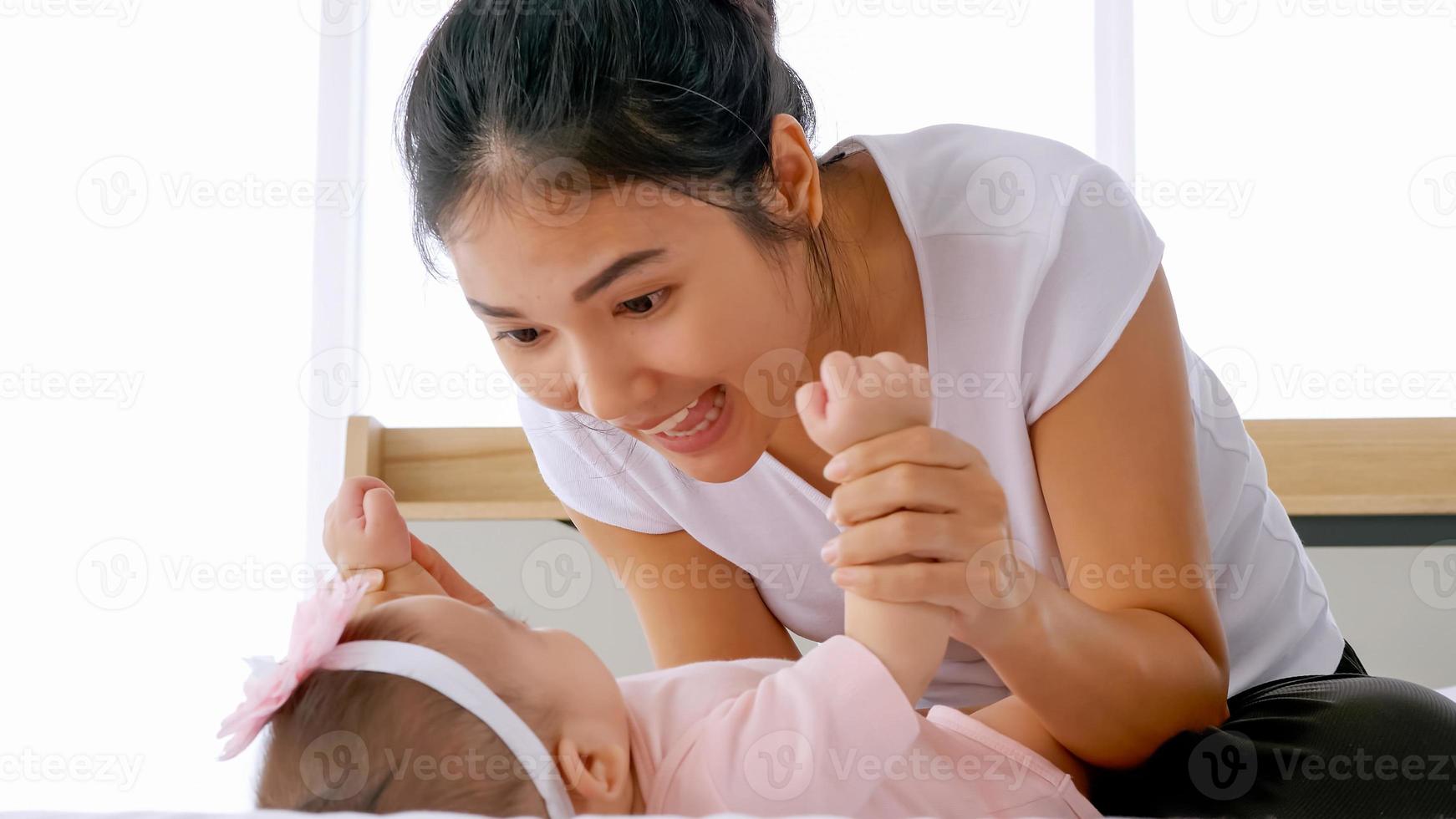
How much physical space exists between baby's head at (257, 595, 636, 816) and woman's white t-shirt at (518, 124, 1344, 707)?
39cm

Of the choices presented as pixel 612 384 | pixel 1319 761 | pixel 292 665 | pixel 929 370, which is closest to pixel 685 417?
pixel 612 384

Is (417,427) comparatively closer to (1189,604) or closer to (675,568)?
(675,568)

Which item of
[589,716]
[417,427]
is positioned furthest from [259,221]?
[589,716]

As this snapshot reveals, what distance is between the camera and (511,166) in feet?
2.61

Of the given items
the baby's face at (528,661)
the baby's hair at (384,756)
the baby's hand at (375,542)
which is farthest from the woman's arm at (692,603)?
the baby's hair at (384,756)

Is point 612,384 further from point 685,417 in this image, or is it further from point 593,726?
point 593,726

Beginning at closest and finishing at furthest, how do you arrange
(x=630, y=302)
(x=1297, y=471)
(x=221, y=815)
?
1. (x=221, y=815)
2. (x=630, y=302)
3. (x=1297, y=471)

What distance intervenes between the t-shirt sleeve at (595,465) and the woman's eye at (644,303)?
338 mm

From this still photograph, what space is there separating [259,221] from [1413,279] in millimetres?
2263

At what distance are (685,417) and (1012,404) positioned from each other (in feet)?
0.96

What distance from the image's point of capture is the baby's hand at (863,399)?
0.67m

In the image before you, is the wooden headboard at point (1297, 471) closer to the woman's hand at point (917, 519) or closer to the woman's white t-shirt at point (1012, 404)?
the woman's white t-shirt at point (1012, 404)

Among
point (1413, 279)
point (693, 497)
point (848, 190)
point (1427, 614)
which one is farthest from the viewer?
point (1413, 279)

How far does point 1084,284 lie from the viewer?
94 centimetres
